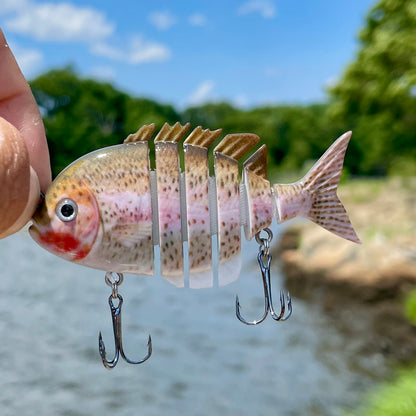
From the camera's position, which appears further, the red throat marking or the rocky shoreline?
the rocky shoreline

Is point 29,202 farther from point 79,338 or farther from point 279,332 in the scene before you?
point 79,338

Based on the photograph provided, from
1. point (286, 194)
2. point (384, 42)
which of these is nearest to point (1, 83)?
point (286, 194)

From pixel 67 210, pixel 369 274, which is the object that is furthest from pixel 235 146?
pixel 369 274

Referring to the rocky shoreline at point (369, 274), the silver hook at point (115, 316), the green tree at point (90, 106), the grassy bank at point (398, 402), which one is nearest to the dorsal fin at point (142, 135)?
the silver hook at point (115, 316)

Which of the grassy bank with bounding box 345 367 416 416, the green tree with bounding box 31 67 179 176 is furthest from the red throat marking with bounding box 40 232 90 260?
the green tree with bounding box 31 67 179 176

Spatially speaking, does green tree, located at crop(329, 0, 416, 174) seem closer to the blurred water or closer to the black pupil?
the blurred water

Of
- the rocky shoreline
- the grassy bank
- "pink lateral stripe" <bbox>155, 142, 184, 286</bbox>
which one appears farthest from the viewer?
the rocky shoreline

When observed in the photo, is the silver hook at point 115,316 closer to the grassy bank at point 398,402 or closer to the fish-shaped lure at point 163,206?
the fish-shaped lure at point 163,206

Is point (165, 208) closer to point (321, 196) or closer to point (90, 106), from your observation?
point (321, 196)
